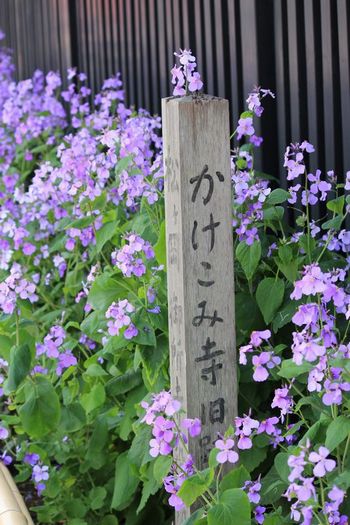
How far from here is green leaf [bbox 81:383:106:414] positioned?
3004mm

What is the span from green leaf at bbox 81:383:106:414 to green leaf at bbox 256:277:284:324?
1.88 feet

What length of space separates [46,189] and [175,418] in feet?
5.03

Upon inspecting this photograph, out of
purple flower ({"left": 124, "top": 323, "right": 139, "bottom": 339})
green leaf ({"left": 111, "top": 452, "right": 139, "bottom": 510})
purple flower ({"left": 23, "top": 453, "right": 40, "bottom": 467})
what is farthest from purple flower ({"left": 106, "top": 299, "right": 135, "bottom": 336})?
purple flower ({"left": 23, "top": 453, "right": 40, "bottom": 467})

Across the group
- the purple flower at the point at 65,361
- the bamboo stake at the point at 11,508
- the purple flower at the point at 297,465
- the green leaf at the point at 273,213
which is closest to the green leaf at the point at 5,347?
the purple flower at the point at 65,361

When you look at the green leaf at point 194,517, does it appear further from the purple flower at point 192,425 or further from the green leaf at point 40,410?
the green leaf at point 40,410

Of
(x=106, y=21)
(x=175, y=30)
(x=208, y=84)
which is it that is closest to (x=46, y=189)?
(x=208, y=84)

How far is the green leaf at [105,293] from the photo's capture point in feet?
9.27

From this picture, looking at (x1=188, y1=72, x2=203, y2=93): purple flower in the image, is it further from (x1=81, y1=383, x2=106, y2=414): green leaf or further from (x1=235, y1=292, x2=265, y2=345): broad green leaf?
(x1=81, y1=383, x2=106, y2=414): green leaf

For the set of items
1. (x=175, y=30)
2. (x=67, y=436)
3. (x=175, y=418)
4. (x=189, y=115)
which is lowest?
(x=67, y=436)

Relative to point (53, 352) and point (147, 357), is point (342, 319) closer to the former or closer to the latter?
point (147, 357)

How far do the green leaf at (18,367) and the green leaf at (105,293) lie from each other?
227 mm

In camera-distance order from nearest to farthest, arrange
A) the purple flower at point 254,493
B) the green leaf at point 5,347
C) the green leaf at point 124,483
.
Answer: the purple flower at point 254,493 < the green leaf at point 124,483 < the green leaf at point 5,347

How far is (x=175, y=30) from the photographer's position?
4.58 meters

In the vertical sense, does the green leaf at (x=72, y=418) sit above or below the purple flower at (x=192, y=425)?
below
